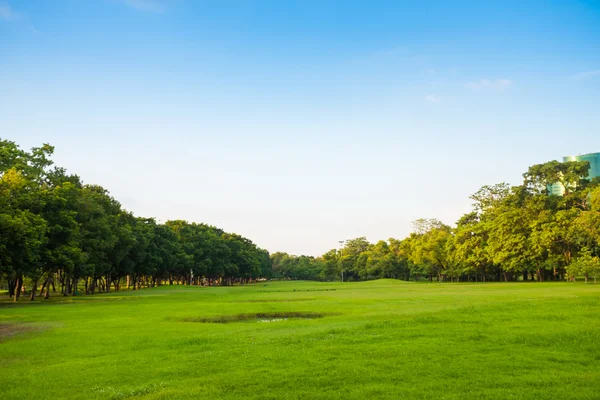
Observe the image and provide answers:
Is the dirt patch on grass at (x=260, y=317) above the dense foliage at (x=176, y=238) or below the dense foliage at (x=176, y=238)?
below

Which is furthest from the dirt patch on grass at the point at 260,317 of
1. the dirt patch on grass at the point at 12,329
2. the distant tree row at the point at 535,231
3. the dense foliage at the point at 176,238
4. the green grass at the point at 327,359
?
the distant tree row at the point at 535,231

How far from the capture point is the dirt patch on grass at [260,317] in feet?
101

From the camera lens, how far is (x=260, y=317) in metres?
33.0

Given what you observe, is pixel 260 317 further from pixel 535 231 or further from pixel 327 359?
pixel 535 231

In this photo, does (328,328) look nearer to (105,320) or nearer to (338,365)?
(338,365)

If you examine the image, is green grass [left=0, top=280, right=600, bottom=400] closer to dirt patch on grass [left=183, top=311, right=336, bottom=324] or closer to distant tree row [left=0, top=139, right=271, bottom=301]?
dirt patch on grass [left=183, top=311, right=336, bottom=324]

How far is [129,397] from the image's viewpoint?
12.0 m

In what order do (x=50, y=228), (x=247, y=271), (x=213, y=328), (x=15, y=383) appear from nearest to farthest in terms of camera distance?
(x=15, y=383) < (x=213, y=328) < (x=50, y=228) < (x=247, y=271)

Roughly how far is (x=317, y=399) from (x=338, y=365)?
10.9 feet

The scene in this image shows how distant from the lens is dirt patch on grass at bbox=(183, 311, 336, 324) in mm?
30906

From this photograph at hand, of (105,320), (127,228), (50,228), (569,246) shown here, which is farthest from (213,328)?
(569,246)

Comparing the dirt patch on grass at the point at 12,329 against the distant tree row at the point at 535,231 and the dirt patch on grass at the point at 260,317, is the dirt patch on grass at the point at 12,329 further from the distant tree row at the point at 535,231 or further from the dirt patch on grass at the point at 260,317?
the distant tree row at the point at 535,231

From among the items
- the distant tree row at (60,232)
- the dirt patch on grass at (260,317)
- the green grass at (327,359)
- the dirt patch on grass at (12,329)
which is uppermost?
the distant tree row at (60,232)

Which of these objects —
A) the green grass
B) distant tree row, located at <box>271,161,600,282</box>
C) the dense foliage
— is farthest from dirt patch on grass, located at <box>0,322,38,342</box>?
distant tree row, located at <box>271,161,600,282</box>
